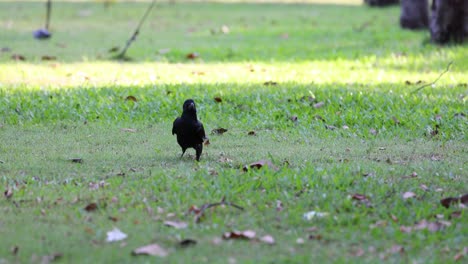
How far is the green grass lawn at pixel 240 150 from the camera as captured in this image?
17.6ft

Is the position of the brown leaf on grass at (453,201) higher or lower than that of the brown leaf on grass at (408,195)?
higher

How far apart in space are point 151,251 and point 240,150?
3.19 meters

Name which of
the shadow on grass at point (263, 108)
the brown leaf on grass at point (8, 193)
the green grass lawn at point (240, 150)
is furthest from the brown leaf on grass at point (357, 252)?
the shadow on grass at point (263, 108)

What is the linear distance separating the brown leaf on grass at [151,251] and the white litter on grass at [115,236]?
0.84 feet

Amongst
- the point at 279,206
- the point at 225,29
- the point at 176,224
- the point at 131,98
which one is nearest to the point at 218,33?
the point at 225,29

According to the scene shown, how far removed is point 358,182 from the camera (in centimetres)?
661

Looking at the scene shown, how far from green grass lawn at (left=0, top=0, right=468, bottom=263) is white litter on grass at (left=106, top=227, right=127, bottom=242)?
0.17 feet

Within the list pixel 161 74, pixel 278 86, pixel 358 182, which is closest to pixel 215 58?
pixel 161 74

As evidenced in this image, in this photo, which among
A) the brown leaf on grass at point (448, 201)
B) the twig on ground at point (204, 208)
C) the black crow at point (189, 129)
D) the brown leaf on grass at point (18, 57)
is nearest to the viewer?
the twig on ground at point (204, 208)

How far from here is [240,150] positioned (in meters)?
8.13

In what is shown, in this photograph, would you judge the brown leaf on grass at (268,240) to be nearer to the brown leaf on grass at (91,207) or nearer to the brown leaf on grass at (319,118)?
the brown leaf on grass at (91,207)

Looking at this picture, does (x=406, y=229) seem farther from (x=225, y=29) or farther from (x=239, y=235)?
(x=225, y=29)

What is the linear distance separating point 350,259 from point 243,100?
5.53 m

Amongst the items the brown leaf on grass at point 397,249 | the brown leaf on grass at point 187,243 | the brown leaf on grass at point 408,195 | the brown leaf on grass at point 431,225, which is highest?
the brown leaf on grass at point 408,195
